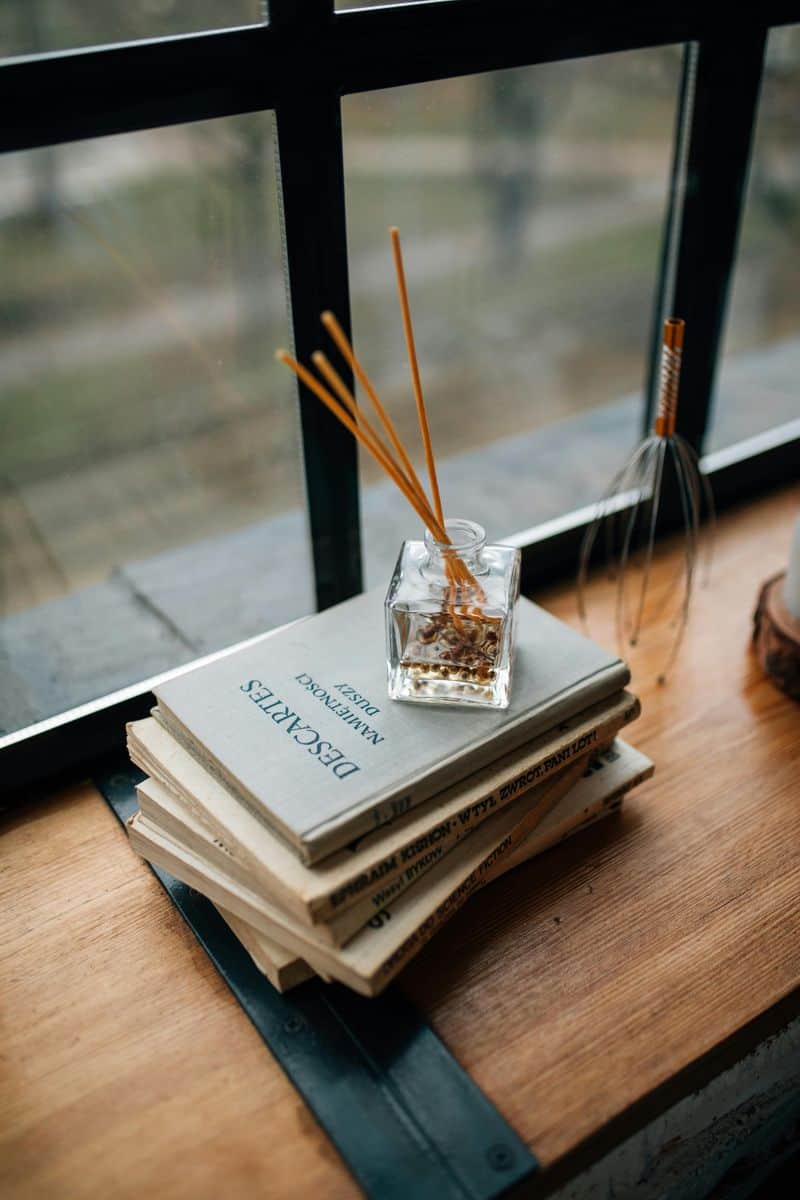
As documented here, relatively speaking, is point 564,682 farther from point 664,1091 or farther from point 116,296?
point 116,296

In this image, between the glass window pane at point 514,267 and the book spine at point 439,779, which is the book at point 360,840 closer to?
the book spine at point 439,779

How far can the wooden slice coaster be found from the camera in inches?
40.0

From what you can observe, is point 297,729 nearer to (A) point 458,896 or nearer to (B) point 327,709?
(B) point 327,709

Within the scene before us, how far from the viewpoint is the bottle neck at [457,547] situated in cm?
80

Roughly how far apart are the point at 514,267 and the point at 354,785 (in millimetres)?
908

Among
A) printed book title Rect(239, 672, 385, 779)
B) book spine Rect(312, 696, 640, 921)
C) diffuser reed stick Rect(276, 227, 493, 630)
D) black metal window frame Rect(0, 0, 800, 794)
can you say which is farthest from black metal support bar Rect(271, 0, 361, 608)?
book spine Rect(312, 696, 640, 921)

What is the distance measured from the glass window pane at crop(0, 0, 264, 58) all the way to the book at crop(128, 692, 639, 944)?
50 cm

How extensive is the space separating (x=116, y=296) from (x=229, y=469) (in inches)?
9.5

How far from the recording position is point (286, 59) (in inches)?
31.7

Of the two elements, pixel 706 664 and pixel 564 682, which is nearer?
pixel 564 682

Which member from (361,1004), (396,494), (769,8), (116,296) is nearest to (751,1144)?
(361,1004)

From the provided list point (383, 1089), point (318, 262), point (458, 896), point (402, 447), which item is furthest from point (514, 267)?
point (383, 1089)

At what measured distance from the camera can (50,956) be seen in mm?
806

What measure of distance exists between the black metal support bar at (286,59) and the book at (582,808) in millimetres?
580
